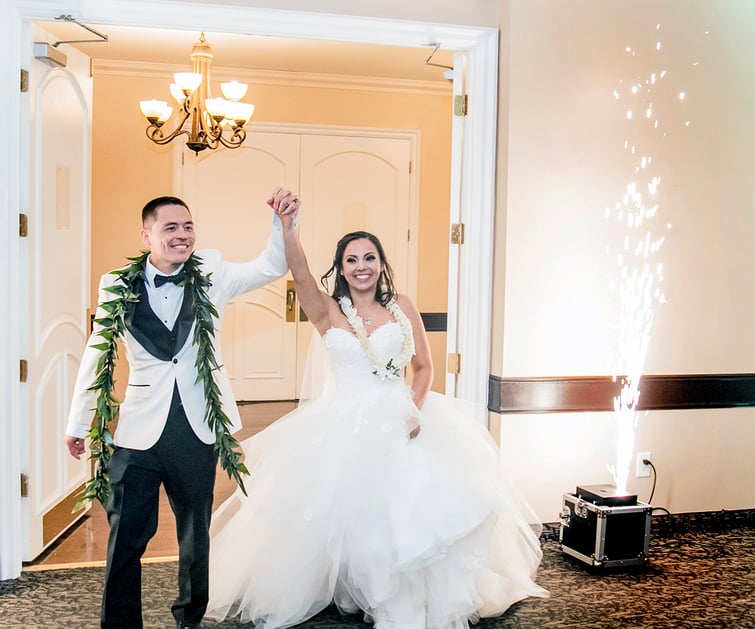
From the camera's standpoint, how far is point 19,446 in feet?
13.1

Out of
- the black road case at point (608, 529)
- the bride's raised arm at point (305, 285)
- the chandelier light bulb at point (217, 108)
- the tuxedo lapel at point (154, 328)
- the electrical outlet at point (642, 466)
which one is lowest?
the black road case at point (608, 529)

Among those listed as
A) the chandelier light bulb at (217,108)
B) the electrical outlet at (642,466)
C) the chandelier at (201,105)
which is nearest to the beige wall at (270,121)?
the chandelier at (201,105)

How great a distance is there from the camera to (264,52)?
7.32 meters

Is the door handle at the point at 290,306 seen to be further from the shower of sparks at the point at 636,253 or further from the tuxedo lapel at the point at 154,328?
the tuxedo lapel at the point at 154,328

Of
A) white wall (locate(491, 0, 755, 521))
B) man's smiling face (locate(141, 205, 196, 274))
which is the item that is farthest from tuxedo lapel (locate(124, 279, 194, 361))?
white wall (locate(491, 0, 755, 521))

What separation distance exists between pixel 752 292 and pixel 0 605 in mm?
4256

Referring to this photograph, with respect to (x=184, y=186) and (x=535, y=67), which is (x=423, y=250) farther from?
(x=535, y=67)

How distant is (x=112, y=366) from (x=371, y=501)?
1138 millimetres

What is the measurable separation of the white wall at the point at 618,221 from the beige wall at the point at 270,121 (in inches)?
141

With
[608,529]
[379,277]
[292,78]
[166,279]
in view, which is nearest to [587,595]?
[608,529]

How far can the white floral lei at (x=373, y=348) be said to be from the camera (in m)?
3.75

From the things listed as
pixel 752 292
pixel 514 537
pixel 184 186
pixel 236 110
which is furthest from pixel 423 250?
pixel 514 537

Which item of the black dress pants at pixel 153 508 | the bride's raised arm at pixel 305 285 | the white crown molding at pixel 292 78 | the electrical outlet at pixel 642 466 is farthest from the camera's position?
the white crown molding at pixel 292 78

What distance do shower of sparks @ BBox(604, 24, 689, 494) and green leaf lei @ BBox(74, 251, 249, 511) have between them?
248 centimetres
